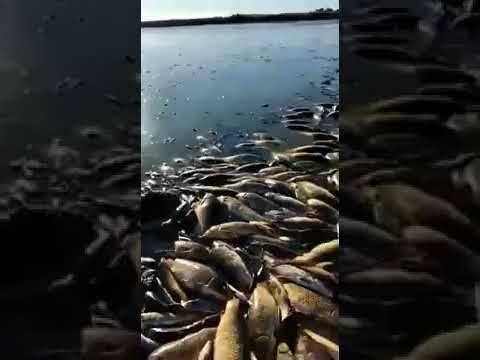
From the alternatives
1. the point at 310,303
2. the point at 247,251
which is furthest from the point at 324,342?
the point at 247,251

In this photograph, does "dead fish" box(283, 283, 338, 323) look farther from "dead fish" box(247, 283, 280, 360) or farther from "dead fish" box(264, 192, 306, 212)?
"dead fish" box(264, 192, 306, 212)

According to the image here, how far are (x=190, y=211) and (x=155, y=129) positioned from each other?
0.31 meters

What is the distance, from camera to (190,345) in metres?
2.03

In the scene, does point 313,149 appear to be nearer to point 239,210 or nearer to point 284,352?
point 239,210

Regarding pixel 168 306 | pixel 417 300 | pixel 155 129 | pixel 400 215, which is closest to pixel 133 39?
pixel 155 129

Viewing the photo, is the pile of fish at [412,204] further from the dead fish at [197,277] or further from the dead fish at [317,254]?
the dead fish at [197,277]

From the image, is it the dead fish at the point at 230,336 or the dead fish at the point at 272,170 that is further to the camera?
the dead fish at the point at 272,170

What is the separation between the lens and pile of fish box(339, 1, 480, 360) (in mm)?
1867

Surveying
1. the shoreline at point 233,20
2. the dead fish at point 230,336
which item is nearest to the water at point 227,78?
the shoreline at point 233,20

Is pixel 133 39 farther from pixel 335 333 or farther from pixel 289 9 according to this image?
pixel 335 333

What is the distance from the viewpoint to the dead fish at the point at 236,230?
2064 millimetres

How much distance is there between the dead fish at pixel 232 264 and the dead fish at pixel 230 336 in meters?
0.06

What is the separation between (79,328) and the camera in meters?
2.15

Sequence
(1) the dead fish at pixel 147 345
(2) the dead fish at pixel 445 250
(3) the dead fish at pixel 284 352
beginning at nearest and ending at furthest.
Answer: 1. (2) the dead fish at pixel 445 250
2. (3) the dead fish at pixel 284 352
3. (1) the dead fish at pixel 147 345
